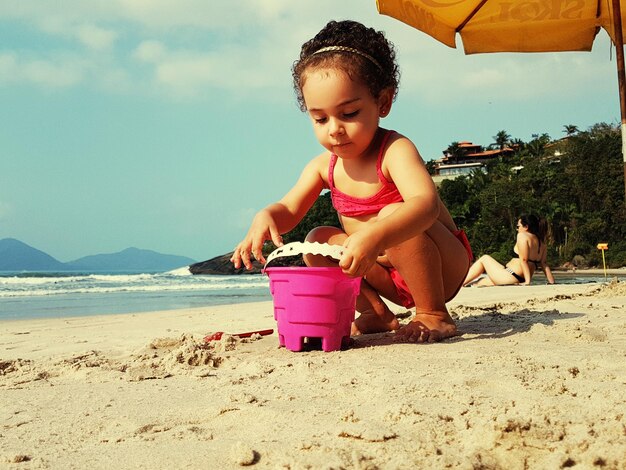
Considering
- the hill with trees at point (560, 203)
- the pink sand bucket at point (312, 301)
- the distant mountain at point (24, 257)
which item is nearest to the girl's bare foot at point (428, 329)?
the pink sand bucket at point (312, 301)

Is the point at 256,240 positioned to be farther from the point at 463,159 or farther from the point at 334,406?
the point at 463,159

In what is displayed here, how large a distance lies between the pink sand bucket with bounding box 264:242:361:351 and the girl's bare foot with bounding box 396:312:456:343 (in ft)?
0.99

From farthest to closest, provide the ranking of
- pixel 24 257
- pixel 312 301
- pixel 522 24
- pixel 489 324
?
pixel 24 257 < pixel 522 24 < pixel 489 324 < pixel 312 301

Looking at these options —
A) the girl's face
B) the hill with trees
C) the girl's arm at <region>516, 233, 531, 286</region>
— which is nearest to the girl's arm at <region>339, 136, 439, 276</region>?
the girl's face

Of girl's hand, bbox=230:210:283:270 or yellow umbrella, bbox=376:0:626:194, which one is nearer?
girl's hand, bbox=230:210:283:270

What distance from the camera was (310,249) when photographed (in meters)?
2.31

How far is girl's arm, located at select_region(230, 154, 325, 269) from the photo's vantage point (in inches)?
101

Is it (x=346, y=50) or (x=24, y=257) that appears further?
(x=24, y=257)

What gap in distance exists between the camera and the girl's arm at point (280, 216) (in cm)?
257

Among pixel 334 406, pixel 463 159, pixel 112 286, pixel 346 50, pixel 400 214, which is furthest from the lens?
pixel 463 159

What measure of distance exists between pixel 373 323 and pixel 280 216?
0.75 metres

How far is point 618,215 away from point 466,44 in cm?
2970

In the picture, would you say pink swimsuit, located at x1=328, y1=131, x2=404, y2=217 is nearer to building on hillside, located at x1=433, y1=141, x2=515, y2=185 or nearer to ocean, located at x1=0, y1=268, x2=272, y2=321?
ocean, located at x1=0, y1=268, x2=272, y2=321

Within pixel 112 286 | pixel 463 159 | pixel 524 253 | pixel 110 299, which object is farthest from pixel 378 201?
pixel 463 159
